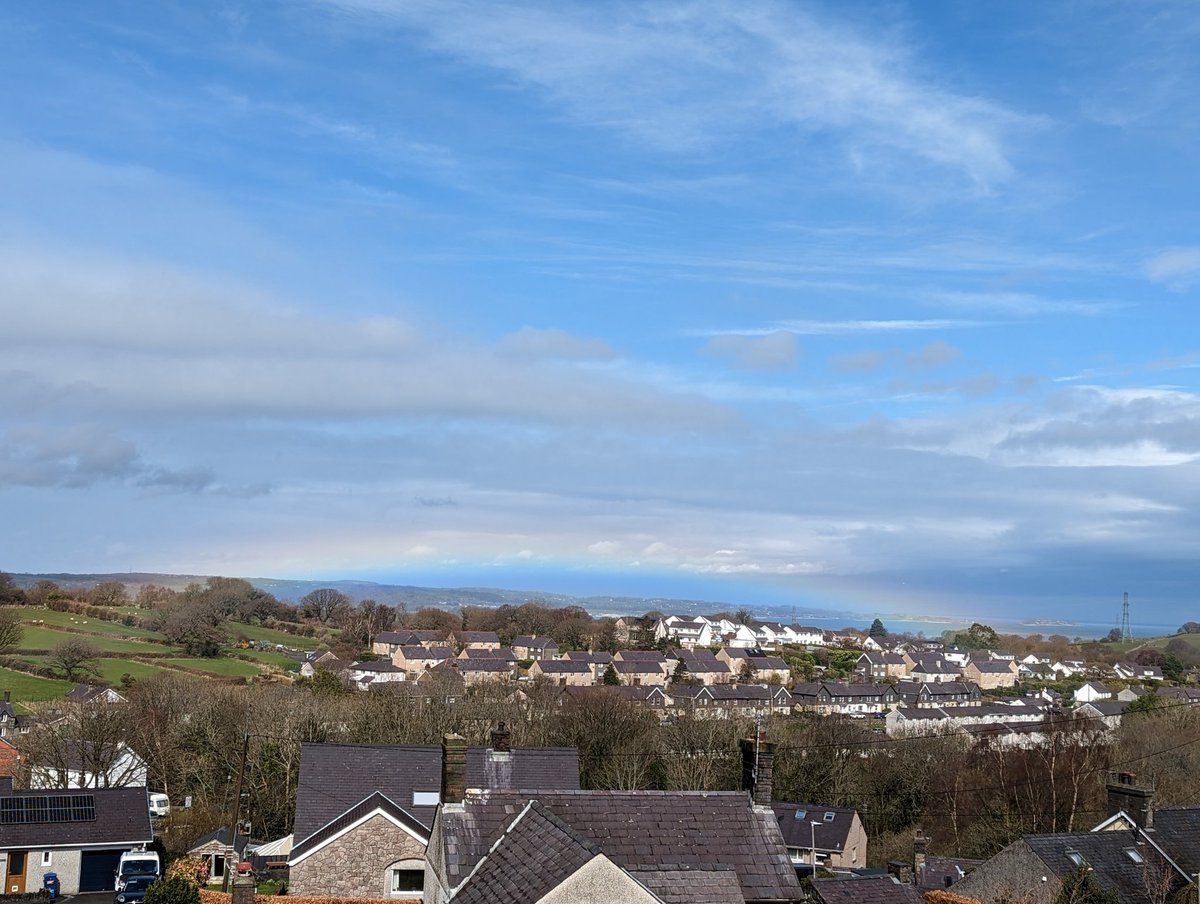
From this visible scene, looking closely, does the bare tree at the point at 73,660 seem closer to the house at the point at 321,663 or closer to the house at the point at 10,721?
the house at the point at 10,721

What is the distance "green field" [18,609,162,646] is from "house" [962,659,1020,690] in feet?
400

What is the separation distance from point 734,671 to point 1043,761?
9137 cm

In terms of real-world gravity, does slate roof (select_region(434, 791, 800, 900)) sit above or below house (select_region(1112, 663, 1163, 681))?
above

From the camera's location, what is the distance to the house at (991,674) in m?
173

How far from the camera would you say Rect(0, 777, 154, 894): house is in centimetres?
4066

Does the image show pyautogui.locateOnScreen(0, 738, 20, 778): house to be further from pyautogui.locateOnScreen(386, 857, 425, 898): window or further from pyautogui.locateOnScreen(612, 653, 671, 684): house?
pyautogui.locateOnScreen(612, 653, 671, 684): house

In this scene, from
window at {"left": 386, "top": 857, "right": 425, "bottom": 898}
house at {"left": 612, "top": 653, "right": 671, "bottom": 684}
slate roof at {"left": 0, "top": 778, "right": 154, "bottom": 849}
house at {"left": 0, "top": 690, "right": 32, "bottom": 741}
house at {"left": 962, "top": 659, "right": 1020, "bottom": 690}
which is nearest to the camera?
window at {"left": 386, "top": 857, "right": 425, "bottom": 898}

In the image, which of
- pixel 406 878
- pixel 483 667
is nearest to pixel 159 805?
pixel 406 878

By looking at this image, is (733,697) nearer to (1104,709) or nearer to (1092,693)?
(1104,709)

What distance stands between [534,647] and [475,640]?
1041cm

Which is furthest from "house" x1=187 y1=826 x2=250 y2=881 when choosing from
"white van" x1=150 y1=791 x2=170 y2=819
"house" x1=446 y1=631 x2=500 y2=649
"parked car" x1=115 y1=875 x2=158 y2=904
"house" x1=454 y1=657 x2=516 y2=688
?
"house" x1=446 y1=631 x2=500 y2=649

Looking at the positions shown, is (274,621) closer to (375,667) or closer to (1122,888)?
(375,667)

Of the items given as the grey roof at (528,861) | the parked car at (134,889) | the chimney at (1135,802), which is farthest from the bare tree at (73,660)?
the grey roof at (528,861)

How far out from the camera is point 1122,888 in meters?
30.4
